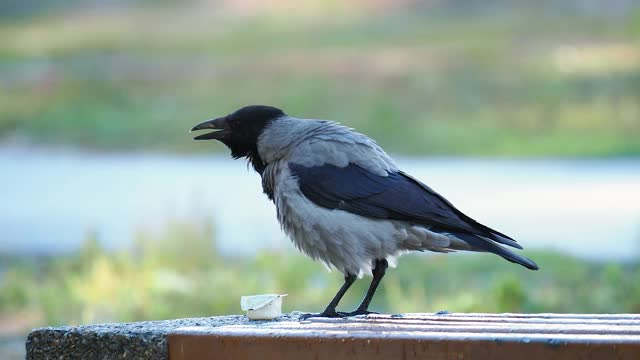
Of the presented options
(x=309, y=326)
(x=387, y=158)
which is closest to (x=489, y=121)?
(x=387, y=158)

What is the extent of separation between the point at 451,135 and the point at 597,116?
1129 mm

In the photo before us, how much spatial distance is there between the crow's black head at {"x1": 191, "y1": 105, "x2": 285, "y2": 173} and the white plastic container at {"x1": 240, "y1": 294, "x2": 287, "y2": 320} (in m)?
0.83

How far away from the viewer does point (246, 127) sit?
454 centimetres

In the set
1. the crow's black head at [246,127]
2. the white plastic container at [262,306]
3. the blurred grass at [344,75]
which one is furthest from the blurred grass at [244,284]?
the white plastic container at [262,306]

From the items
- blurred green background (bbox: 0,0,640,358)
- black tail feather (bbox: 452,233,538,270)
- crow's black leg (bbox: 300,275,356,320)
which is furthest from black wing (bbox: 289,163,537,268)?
blurred green background (bbox: 0,0,640,358)

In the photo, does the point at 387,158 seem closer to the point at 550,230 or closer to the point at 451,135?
the point at 550,230

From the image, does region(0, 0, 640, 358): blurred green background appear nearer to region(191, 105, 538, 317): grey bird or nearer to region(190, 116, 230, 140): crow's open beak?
region(190, 116, 230, 140): crow's open beak

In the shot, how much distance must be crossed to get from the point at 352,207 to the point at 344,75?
5281mm

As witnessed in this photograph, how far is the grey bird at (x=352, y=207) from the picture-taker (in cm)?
407

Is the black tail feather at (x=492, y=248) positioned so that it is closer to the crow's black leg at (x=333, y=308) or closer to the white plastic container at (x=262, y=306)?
the crow's black leg at (x=333, y=308)

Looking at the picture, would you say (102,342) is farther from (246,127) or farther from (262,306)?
(246,127)

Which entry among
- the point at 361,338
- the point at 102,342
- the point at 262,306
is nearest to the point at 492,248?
the point at 262,306

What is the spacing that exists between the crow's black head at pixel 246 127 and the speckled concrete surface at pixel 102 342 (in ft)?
4.00

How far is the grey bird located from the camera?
4074mm
